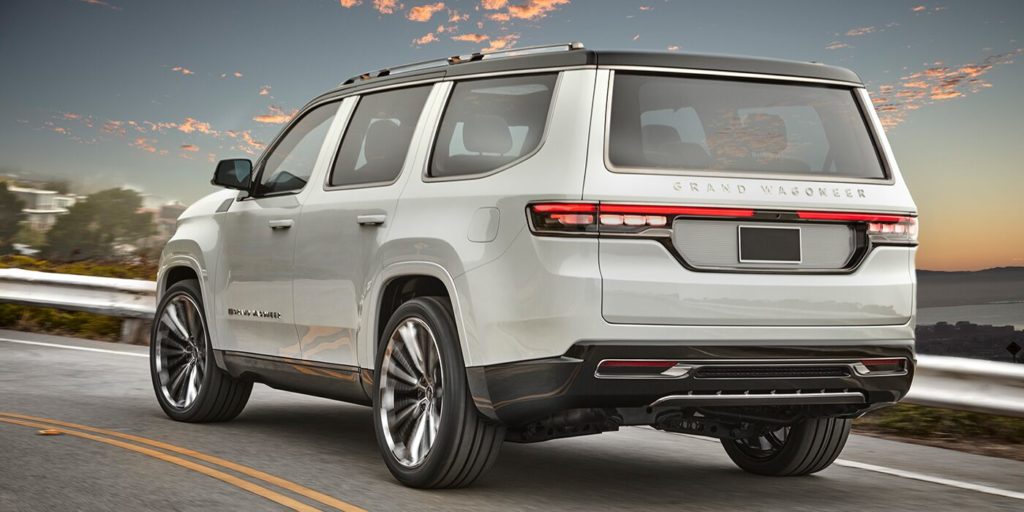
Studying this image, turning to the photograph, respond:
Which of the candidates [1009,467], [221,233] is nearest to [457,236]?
[221,233]

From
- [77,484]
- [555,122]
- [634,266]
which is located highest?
[555,122]

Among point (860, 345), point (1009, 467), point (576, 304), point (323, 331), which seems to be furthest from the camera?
point (1009, 467)

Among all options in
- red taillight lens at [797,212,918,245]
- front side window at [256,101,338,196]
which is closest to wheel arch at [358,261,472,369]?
front side window at [256,101,338,196]

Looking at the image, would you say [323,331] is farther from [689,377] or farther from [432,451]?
[689,377]

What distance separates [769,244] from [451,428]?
5.33 feet

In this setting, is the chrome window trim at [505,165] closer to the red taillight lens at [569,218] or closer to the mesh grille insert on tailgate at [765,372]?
the red taillight lens at [569,218]

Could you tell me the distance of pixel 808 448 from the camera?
23.0 ft

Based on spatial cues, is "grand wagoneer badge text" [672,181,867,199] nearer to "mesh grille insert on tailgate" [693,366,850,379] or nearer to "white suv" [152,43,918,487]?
"white suv" [152,43,918,487]

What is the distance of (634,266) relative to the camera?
550 centimetres

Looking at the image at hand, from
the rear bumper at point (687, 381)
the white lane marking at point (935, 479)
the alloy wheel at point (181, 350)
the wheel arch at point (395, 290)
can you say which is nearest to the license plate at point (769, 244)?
the rear bumper at point (687, 381)

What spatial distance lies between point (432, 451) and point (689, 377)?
1.31 metres

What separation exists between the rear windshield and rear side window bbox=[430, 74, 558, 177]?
391 mm

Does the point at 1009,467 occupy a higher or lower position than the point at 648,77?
lower

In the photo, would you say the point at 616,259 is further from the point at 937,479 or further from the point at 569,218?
the point at 937,479
